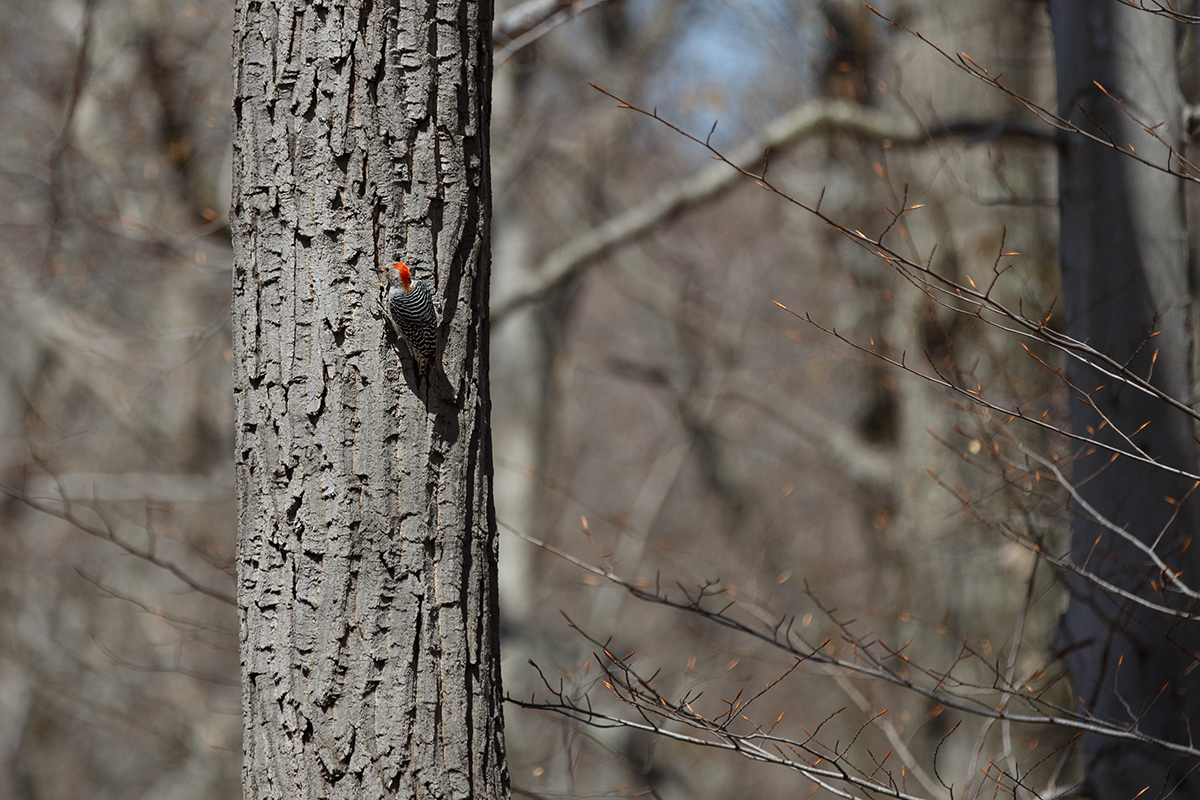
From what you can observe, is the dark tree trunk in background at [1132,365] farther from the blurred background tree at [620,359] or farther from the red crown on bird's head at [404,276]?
the red crown on bird's head at [404,276]

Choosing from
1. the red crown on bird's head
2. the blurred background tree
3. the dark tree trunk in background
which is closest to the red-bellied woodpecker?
the red crown on bird's head

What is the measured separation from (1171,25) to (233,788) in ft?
26.8

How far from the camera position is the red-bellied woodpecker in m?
1.74

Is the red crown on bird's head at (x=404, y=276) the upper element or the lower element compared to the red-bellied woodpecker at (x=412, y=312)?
upper

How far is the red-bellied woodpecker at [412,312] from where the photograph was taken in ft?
5.71

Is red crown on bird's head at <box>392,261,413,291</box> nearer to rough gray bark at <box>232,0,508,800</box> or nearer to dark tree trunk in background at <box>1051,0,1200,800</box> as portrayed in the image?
rough gray bark at <box>232,0,508,800</box>

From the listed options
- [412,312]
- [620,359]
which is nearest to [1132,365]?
[412,312]

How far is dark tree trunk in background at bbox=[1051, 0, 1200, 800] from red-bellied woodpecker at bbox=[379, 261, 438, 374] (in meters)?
1.93

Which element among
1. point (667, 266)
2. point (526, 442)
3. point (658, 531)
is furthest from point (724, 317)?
point (658, 531)

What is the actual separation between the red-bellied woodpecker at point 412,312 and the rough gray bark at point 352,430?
1.2 inches

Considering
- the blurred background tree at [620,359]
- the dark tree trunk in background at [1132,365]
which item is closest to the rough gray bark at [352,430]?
the blurred background tree at [620,359]

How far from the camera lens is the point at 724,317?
923cm

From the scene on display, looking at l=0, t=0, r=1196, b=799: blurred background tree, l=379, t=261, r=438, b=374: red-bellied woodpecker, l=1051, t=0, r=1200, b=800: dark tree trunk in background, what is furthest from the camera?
l=0, t=0, r=1196, b=799: blurred background tree

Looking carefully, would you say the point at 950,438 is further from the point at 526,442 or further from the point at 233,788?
the point at 233,788
